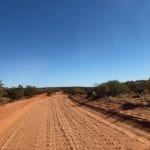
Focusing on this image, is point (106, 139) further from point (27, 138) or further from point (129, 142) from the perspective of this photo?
point (27, 138)

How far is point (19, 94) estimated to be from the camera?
93.8 meters

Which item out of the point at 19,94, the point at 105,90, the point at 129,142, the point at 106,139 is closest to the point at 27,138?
the point at 106,139

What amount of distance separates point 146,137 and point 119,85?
48.2 metres

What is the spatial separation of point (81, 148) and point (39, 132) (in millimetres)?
5310

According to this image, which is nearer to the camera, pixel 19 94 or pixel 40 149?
pixel 40 149

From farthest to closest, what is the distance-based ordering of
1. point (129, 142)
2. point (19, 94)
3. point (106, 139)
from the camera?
point (19, 94) → point (106, 139) → point (129, 142)

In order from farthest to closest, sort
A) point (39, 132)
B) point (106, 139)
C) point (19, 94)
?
point (19, 94) < point (39, 132) < point (106, 139)

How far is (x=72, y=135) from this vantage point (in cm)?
1495

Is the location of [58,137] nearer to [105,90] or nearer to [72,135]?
[72,135]

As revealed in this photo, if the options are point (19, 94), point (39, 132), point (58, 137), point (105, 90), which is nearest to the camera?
point (58, 137)

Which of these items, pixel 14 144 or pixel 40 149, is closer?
pixel 40 149

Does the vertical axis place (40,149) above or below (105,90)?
below

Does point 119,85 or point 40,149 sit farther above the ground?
point 119,85

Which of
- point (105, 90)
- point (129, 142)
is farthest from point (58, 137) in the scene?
point (105, 90)
